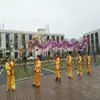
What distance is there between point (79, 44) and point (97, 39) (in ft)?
158

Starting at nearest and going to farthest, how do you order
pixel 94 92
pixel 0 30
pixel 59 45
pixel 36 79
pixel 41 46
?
pixel 94 92, pixel 36 79, pixel 41 46, pixel 59 45, pixel 0 30

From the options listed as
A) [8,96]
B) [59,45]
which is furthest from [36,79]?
[59,45]

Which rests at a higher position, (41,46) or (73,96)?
(41,46)

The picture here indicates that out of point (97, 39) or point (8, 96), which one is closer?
point (8, 96)

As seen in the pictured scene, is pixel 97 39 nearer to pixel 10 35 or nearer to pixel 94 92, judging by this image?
pixel 10 35

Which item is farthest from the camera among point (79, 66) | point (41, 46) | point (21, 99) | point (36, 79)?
point (41, 46)

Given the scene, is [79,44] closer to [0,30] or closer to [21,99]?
[21,99]

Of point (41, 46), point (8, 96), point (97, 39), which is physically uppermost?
point (97, 39)

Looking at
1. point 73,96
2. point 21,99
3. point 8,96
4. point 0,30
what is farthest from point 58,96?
point 0,30

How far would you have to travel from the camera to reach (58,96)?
326 inches

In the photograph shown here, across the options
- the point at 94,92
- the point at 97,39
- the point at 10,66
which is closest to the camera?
the point at 94,92

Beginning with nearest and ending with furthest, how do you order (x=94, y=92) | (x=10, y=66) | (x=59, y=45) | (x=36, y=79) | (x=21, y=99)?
1. (x=21, y=99)
2. (x=94, y=92)
3. (x=10, y=66)
4. (x=36, y=79)
5. (x=59, y=45)

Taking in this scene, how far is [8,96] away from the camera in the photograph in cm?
882

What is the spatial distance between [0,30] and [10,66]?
49837 mm
